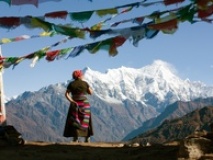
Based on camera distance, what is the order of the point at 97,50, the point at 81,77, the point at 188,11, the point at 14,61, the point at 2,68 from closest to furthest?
1. the point at 188,11
2. the point at 97,50
3. the point at 14,61
4. the point at 2,68
5. the point at 81,77

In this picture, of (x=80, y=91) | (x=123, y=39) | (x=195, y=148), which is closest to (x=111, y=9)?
(x=123, y=39)

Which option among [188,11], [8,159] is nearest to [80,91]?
[8,159]

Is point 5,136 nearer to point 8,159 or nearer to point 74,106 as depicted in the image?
point 74,106

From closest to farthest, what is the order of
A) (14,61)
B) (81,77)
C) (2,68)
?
1. (14,61)
2. (2,68)
3. (81,77)

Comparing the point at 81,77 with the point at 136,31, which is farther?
the point at 81,77

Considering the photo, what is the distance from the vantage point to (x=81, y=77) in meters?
13.0

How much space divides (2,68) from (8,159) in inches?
141

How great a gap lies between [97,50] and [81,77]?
354cm

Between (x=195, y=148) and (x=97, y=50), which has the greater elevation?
(x=97, y=50)

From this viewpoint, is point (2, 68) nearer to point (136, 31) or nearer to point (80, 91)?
point (80, 91)

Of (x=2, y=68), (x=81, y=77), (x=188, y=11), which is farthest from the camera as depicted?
(x=81, y=77)

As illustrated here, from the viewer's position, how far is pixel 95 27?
33.3 ft

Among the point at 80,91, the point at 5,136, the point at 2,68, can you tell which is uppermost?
the point at 2,68

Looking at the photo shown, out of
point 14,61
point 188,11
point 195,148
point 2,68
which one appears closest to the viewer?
point 195,148
